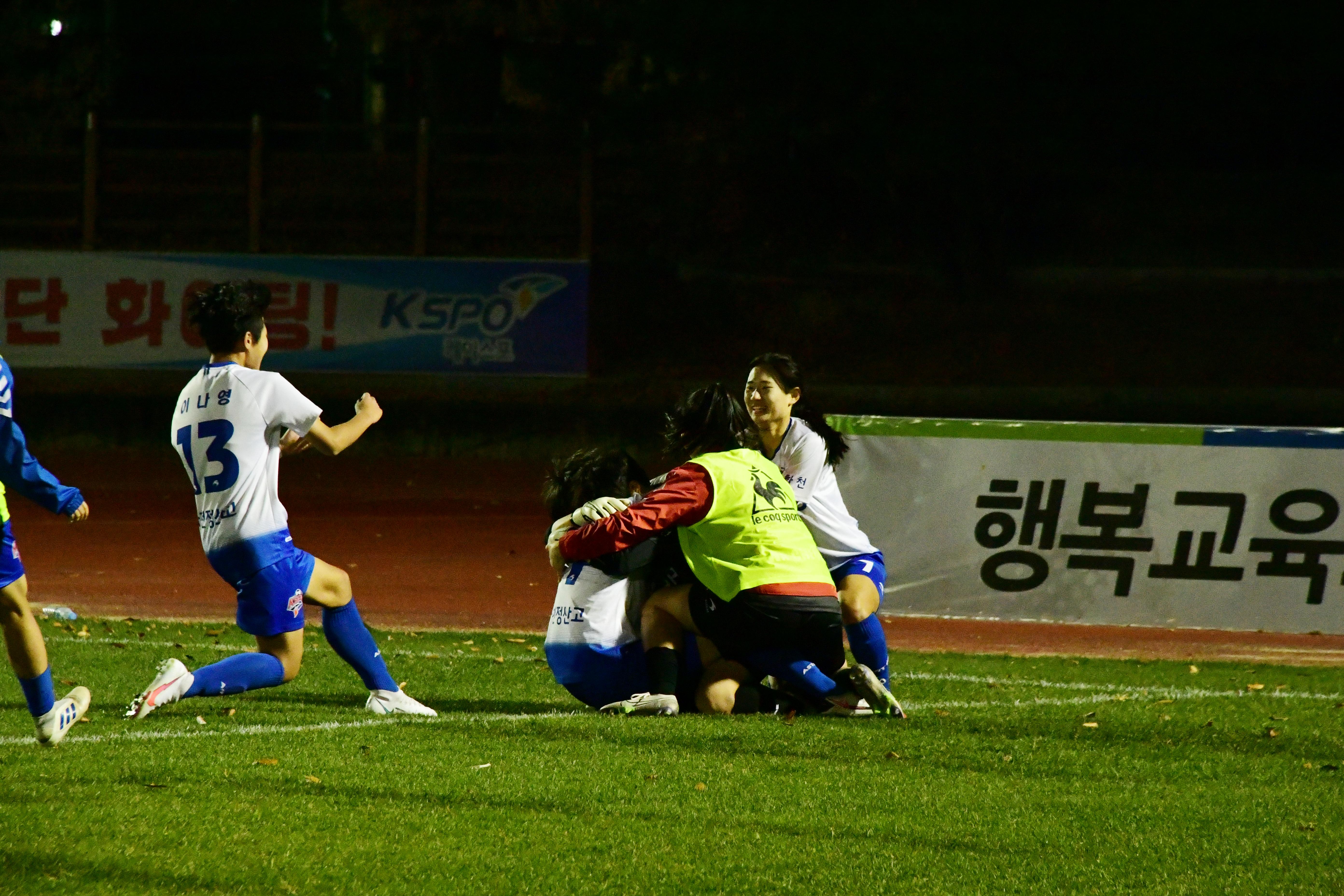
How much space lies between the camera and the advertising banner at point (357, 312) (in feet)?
67.9

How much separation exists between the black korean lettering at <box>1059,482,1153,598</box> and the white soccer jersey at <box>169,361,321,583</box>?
5.42m

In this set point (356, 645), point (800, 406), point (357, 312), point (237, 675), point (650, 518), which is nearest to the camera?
point (650, 518)

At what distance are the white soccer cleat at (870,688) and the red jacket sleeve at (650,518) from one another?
2.98 ft

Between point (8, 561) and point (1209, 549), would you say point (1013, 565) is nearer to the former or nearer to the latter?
point (1209, 549)

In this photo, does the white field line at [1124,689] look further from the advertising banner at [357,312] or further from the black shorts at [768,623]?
the advertising banner at [357,312]

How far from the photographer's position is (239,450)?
5.84m

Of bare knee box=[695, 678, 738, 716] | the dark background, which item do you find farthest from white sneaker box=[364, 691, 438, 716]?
the dark background

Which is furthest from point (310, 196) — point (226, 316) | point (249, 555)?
point (249, 555)

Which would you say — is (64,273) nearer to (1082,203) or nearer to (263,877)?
(263,877)

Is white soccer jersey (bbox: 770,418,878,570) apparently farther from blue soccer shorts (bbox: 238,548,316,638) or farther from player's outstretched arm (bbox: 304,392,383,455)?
blue soccer shorts (bbox: 238,548,316,638)

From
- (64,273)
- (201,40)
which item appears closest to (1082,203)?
(201,40)

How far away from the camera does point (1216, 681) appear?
26.6ft

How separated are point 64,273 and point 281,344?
2.89 meters

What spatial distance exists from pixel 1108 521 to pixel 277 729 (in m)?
5.58
